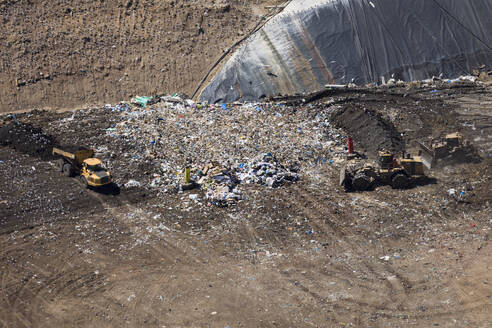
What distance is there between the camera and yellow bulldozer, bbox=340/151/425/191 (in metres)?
16.3

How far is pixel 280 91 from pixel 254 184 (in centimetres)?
731

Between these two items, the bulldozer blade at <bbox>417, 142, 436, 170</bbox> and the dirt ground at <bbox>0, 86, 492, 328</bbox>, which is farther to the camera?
the bulldozer blade at <bbox>417, 142, 436, 170</bbox>

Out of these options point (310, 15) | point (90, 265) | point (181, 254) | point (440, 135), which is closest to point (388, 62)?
point (310, 15)

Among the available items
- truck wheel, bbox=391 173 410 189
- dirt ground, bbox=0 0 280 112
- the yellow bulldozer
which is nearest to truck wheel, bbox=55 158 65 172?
dirt ground, bbox=0 0 280 112

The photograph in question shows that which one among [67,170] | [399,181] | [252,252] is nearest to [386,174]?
[399,181]

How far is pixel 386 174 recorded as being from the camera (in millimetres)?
Answer: 16453

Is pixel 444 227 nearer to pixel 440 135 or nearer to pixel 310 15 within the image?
pixel 440 135

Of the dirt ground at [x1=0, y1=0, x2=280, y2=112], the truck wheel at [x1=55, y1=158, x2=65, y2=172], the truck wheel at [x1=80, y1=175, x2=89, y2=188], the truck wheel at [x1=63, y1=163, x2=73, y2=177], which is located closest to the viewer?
the truck wheel at [x1=80, y1=175, x2=89, y2=188]

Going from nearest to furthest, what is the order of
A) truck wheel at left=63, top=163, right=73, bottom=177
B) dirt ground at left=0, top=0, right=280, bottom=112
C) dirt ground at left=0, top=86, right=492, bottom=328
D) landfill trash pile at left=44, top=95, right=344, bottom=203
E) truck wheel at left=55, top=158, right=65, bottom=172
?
dirt ground at left=0, top=86, right=492, bottom=328, landfill trash pile at left=44, top=95, right=344, bottom=203, truck wheel at left=63, top=163, right=73, bottom=177, truck wheel at left=55, top=158, right=65, bottom=172, dirt ground at left=0, top=0, right=280, bottom=112

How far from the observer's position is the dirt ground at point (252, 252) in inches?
467

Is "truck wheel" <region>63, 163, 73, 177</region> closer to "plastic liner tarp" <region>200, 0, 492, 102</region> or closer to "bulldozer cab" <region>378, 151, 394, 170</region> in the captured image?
"plastic liner tarp" <region>200, 0, 492, 102</region>

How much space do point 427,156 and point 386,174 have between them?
203 cm

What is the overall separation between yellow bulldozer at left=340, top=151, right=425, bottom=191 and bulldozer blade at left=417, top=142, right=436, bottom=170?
0.98 m

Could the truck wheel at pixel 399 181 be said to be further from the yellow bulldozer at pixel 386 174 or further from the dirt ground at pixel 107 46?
the dirt ground at pixel 107 46
